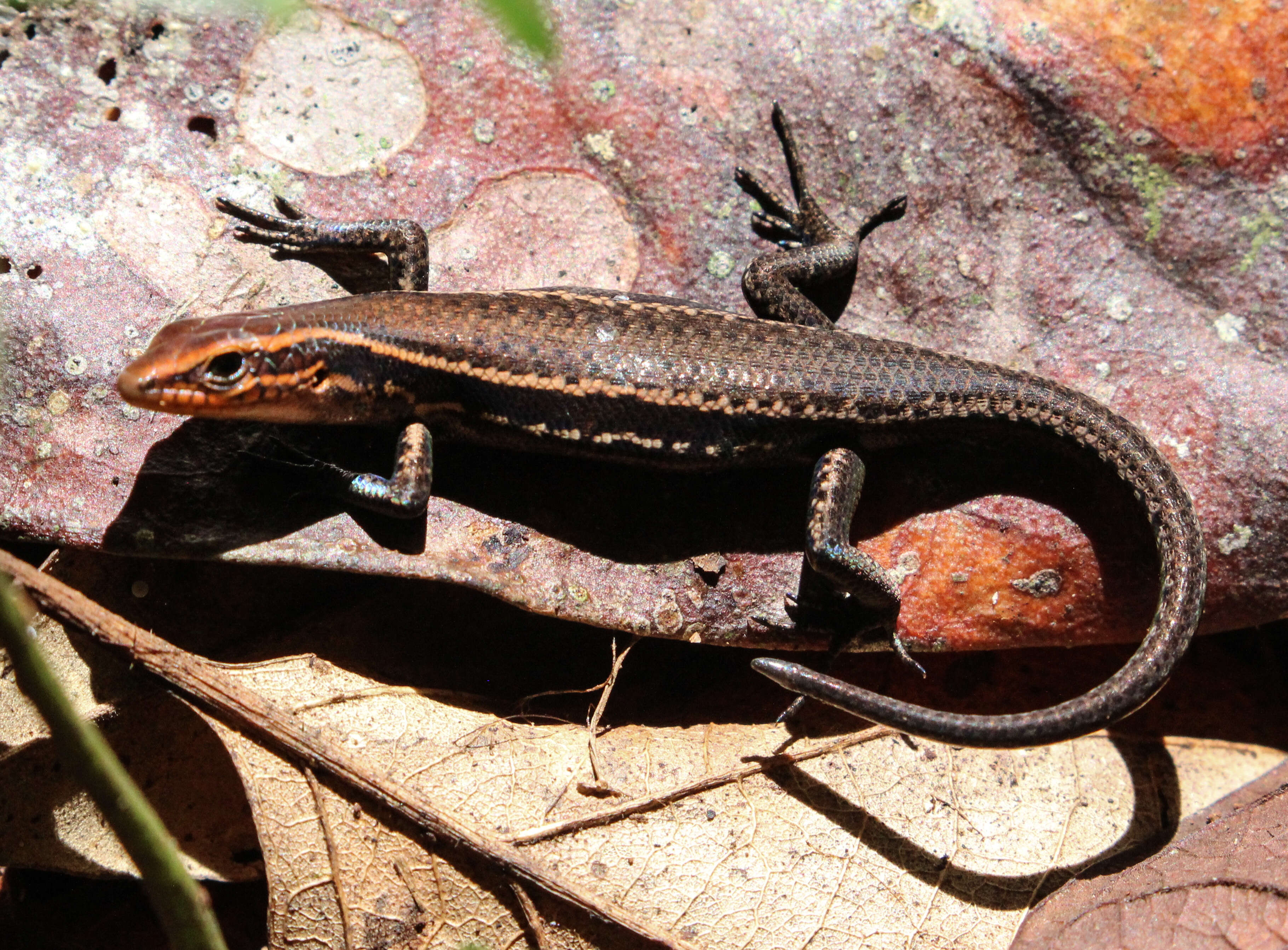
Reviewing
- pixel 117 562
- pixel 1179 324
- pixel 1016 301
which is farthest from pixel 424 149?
pixel 1179 324

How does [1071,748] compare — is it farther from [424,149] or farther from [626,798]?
[424,149]

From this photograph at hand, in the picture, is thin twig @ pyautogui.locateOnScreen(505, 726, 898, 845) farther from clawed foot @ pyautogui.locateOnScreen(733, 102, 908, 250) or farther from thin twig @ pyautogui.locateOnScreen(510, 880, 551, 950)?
clawed foot @ pyautogui.locateOnScreen(733, 102, 908, 250)

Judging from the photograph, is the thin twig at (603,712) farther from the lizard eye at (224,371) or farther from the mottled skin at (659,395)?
the lizard eye at (224,371)

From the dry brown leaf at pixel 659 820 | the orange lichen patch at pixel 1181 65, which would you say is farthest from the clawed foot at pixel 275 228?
the orange lichen patch at pixel 1181 65

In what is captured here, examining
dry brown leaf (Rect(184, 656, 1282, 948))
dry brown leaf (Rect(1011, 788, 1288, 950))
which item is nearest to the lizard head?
dry brown leaf (Rect(184, 656, 1282, 948))

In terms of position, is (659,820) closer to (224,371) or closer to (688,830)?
(688,830)

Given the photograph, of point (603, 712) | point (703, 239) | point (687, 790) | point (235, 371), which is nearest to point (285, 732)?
point (603, 712)
